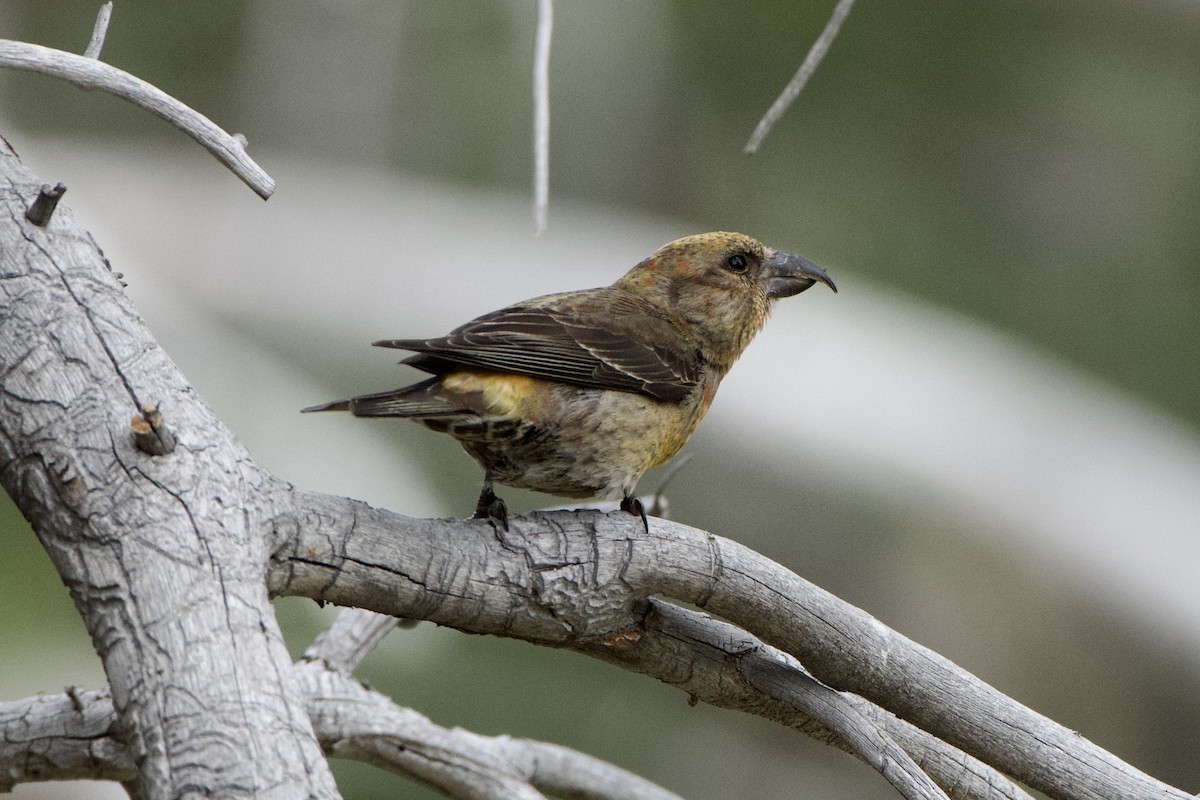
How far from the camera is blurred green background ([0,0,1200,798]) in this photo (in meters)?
10.1

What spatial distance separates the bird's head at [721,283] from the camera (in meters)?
4.17

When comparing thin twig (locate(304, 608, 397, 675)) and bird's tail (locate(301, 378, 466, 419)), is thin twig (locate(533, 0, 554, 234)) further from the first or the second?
thin twig (locate(304, 608, 397, 675))

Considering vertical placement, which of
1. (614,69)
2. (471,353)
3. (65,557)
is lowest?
(65,557)

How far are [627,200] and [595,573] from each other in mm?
11605

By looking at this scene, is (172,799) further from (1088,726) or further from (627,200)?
Result: (627,200)

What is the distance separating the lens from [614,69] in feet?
44.8

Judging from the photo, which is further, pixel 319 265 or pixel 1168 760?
pixel 319 265

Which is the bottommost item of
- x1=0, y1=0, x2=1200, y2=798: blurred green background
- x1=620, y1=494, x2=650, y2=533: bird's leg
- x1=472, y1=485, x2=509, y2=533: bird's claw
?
x1=472, y1=485, x2=509, y2=533: bird's claw

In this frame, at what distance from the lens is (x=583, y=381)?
3.52m

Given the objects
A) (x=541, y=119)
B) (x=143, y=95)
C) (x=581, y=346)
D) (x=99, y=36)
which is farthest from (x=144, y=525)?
(x=581, y=346)

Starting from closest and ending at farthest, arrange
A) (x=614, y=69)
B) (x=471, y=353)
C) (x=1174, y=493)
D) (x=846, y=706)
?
(x=846, y=706) → (x=471, y=353) → (x=1174, y=493) → (x=614, y=69)

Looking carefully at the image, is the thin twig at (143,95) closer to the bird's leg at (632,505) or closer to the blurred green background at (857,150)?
the bird's leg at (632,505)

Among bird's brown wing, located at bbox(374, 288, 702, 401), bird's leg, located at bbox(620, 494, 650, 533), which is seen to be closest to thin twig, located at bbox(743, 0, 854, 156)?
bird's brown wing, located at bbox(374, 288, 702, 401)

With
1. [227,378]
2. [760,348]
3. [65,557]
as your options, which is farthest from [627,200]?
[65,557]
